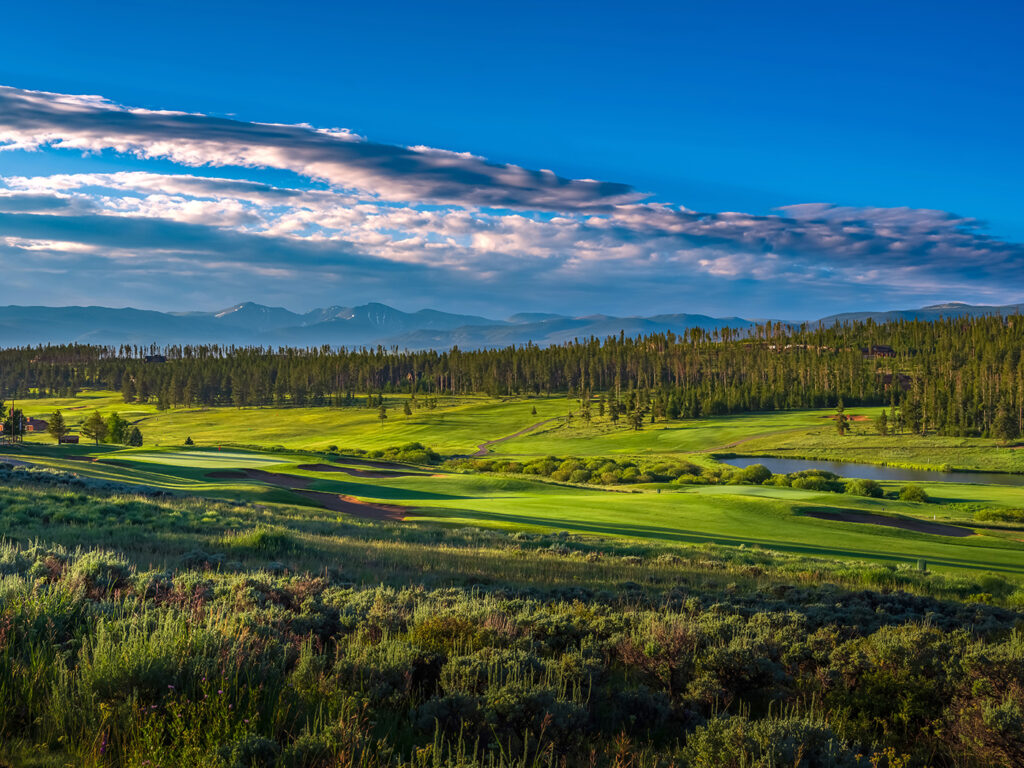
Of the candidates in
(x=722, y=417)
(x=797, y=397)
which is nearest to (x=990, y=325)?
(x=797, y=397)

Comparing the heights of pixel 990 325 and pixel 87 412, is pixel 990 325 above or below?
above

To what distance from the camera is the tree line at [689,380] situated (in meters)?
118

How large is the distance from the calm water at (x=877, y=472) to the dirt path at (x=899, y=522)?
34.9m

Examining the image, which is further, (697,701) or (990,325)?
(990,325)

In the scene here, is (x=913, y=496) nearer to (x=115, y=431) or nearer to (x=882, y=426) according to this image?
(x=882, y=426)

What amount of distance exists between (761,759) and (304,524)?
19.2m

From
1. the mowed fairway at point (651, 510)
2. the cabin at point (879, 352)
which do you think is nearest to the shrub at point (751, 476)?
the mowed fairway at point (651, 510)

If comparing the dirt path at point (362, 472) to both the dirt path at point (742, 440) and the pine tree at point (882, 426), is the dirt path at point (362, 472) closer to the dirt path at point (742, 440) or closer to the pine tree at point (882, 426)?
the dirt path at point (742, 440)

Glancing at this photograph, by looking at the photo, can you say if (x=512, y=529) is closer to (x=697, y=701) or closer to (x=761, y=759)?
(x=697, y=701)

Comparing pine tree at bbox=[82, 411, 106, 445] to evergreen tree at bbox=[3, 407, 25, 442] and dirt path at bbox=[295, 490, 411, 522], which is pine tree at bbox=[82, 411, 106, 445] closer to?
evergreen tree at bbox=[3, 407, 25, 442]

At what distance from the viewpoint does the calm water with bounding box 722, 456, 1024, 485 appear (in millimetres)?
70562

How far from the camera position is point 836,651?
26.2 feet

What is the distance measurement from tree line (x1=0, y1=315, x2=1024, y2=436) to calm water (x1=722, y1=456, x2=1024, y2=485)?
2954cm

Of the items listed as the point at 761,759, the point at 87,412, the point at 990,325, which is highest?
the point at 990,325
